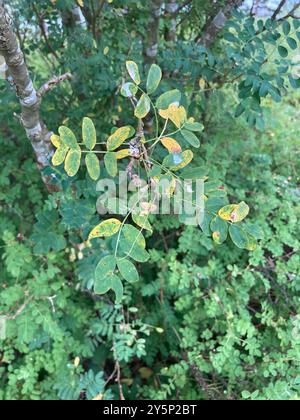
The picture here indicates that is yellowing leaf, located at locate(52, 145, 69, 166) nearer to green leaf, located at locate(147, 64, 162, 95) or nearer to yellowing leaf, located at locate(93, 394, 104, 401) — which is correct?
green leaf, located at locate(147, 64, 162, 95)

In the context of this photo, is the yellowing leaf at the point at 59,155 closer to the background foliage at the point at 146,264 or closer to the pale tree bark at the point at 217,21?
the background foliage at the point at 146,264

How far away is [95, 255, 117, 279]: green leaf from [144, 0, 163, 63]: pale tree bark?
0.91 meters

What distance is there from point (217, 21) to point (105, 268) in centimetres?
100

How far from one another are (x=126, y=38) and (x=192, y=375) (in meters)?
1.19

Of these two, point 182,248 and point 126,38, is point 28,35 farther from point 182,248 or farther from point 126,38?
point 182,248

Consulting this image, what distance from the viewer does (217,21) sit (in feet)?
4.64

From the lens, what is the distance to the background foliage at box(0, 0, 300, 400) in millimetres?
1311

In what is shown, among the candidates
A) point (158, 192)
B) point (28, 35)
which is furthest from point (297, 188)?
point (28, 35)

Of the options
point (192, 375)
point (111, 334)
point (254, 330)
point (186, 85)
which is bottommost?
point (192, 375)

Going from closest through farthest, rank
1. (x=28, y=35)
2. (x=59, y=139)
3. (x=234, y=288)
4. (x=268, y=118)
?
(x=59, y=139) < (x=234, y=288) < (x=28, y=35) < (x=268, y=118)

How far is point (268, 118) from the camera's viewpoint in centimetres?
195

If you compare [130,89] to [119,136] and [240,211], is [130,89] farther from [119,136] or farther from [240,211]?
[240,211]

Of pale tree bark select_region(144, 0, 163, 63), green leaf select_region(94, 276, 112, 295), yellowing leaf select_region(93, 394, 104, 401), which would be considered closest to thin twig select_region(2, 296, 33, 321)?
yellowing leaf select_region(93, 394, 104, 401)
